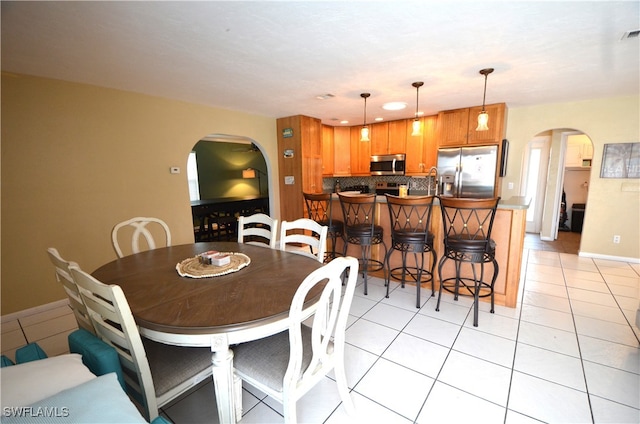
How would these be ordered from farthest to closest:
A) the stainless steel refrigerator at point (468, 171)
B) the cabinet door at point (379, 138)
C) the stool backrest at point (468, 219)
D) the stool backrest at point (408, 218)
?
the cabinet door at point (379, 138) < the stainless steel refrigerator at point (468, 171) < the stool backrest at point (408, 218) < the stool backrest at point (468, 219)

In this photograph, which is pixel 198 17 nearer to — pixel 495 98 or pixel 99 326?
pixel 99 326

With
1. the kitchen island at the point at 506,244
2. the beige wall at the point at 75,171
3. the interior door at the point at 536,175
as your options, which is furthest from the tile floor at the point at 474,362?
the interior door at the point at 536,175

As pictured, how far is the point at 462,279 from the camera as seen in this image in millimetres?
2859

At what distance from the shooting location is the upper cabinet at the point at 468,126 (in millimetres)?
3949

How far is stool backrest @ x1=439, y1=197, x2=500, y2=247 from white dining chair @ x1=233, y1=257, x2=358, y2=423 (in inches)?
59.2

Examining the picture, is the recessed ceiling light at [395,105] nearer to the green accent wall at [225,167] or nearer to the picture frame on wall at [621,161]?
the picture frame on wall at [621,161]

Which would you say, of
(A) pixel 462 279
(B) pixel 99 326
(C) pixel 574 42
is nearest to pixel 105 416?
(B) pixel 99 326

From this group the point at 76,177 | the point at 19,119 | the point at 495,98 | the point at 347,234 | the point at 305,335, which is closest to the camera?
the point at 305,335

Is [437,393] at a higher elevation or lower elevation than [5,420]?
lower

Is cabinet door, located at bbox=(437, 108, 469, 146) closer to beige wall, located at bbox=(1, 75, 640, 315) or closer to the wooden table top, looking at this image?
beige wall, located at bbox=(1, 75, 640, 315)

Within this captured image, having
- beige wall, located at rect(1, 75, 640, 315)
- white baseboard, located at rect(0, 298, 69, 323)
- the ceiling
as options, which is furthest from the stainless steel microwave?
white baseboard, located at rect(0, 298, 69, 323)

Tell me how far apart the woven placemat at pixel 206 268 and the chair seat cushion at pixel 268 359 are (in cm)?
44

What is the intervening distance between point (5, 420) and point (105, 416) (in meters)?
0.23

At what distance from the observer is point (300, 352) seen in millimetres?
1149
